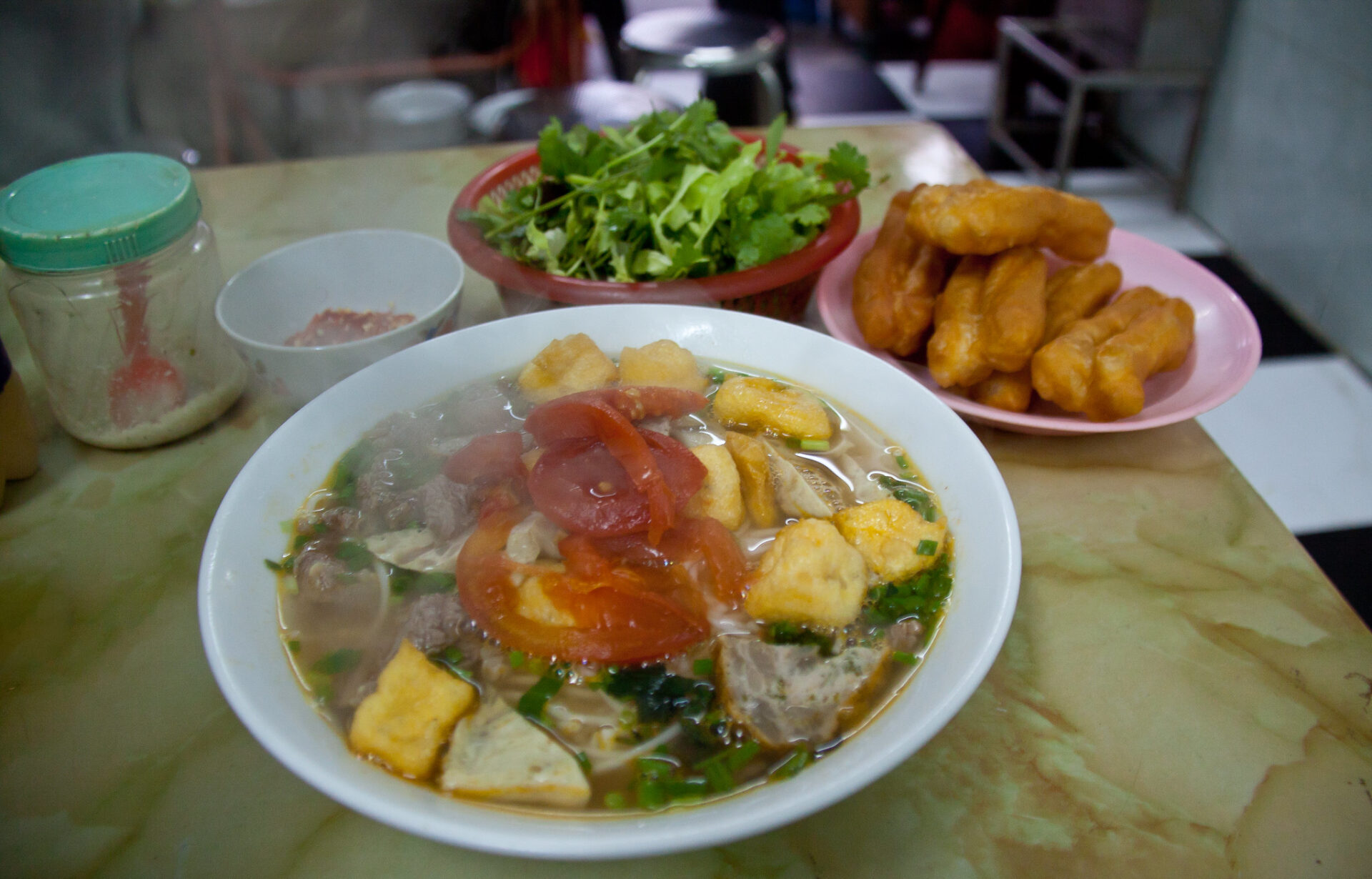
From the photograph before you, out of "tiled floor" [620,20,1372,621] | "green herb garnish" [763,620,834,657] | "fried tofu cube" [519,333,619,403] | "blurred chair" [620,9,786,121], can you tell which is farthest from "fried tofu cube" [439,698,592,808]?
"blurred chair" [620,9,786,121]

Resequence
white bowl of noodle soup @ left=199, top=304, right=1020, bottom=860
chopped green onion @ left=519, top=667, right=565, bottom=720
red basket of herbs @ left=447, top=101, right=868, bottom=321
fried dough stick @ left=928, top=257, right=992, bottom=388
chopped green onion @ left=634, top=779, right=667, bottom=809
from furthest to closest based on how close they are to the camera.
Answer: red basket of herbs @ left=447, top=101, right=868, bottom=321, fried dough stick @ left=928, top=257, right=992, bottom=388, chopped green onion @ left=519, top=667, right=565, bottom=720, chopped green onion @ left=634, top=779, right=667, bottom=809, white bowl of noodle soup @ left=199, top=304, right=1020, bottom=860

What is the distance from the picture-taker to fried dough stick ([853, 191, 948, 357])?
1734 mm

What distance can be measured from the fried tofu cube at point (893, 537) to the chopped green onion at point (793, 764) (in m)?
0.32

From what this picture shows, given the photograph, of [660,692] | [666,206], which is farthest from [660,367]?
[660,692]

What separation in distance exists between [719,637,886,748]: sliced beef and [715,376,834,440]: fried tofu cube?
471 mm

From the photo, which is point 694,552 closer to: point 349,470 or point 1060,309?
point 349,470

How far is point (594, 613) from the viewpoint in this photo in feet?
3.83

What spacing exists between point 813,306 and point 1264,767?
1.33 meters

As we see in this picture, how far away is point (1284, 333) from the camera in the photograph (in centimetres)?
366

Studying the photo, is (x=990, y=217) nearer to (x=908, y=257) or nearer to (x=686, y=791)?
(x=908, y=257)

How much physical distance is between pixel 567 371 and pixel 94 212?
828 millimetres

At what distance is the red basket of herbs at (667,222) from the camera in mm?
1715

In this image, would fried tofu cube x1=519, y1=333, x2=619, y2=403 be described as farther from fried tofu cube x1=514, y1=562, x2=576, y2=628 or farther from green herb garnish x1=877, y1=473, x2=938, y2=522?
green herb garnish x1=877, y1=473, x2=938, y2=522

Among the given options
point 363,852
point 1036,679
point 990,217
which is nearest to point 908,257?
point 990,217
